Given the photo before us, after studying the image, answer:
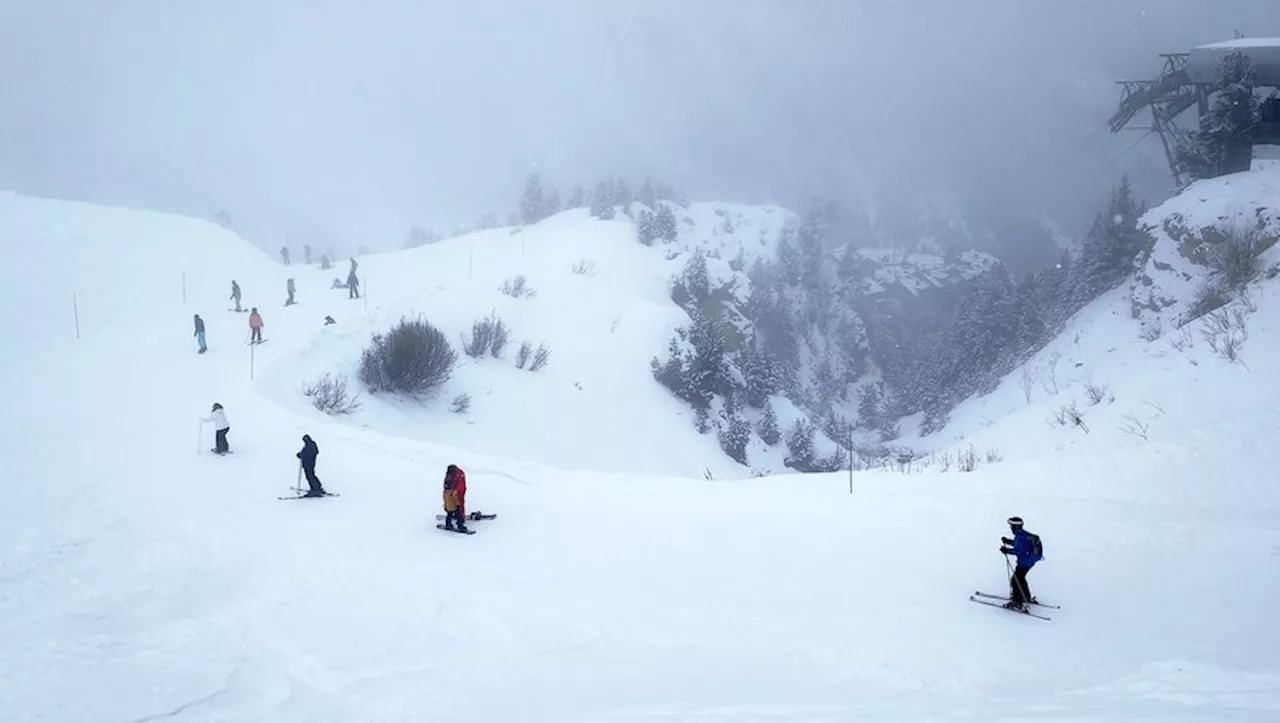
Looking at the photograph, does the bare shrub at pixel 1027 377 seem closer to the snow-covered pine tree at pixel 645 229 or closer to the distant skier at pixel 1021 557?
the distant skier at pixel 1021 557

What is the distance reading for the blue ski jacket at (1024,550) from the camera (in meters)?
7.89

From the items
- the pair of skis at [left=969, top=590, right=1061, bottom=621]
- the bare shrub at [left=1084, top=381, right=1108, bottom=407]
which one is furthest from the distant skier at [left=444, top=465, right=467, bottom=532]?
the bare shrub at [left=1084, top=381, right=1108, bottom=407]

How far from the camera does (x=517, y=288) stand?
144ft

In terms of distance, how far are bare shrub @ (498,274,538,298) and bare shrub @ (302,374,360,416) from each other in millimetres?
22224

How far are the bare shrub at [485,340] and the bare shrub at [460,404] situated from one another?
5.08 meters

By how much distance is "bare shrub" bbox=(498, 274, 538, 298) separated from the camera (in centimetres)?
4334

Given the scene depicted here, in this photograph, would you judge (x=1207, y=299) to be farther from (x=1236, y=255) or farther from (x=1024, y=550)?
(x=1024, y=550)

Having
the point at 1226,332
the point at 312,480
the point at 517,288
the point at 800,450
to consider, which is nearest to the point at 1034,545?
the point at 312,480

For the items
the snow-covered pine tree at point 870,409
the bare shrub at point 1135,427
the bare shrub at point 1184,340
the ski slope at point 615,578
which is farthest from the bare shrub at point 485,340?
the snow-covered pine tree at point 870,409

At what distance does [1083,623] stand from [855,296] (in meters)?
108

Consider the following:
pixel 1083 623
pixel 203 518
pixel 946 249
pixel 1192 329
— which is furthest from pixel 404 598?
pixel 946 249

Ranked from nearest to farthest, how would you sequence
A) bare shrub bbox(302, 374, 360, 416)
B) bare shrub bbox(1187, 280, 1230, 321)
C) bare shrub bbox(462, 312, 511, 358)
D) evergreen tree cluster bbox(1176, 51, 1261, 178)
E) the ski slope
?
the ski slope, bare shrub bbox(302, 374, 360, 416), bare shrub bbox(1187, 280, 1230, 321), bare shrub bbox(462, 312, 511, 358), evergreen tree cluster bbox(1176, 51, 1261, 178)

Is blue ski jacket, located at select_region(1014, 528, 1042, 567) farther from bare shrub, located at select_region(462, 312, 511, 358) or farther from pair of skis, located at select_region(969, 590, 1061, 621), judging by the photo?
bare shrub, located at select_region(462, 312, 511, 358)

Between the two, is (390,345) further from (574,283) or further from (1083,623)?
(574,283)
